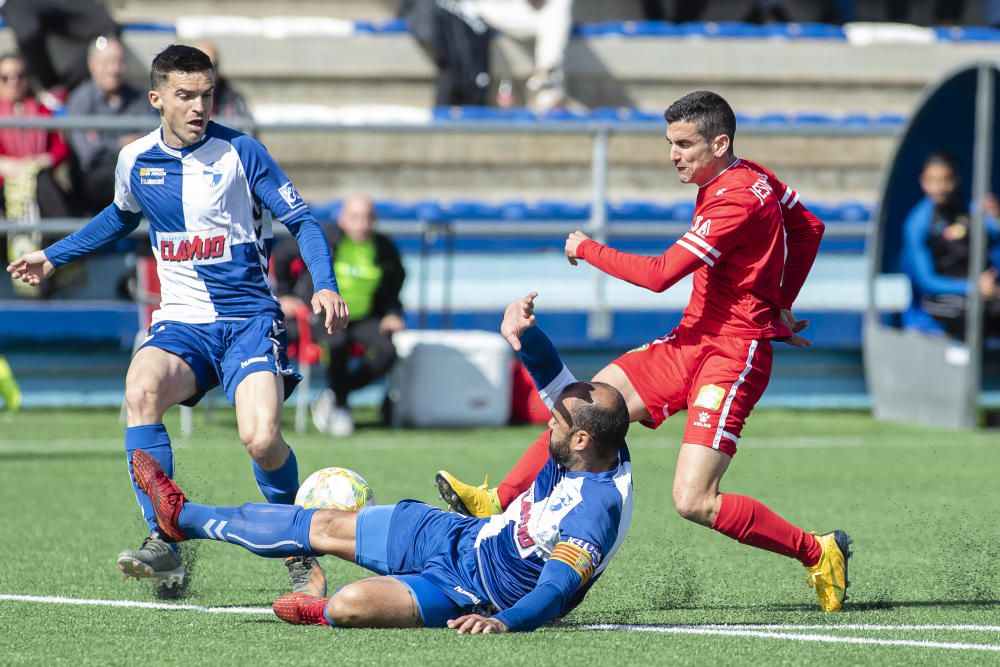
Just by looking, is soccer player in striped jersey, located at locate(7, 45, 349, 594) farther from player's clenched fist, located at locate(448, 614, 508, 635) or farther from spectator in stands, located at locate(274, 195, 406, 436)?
spectator in stands, located at locate(274, 195, 406, 436)

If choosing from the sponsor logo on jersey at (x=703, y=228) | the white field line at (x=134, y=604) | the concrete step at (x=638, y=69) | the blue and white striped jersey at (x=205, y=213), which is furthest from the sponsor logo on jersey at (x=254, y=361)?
the concrete step at (x=638, y=69)

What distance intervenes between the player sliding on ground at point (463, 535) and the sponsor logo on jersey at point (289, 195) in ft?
4.23

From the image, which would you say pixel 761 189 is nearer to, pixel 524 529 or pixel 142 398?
pixel 524 529

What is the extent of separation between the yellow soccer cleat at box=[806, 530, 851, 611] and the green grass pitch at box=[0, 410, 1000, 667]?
0.34 ft

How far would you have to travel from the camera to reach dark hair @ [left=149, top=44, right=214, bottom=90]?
604 cm

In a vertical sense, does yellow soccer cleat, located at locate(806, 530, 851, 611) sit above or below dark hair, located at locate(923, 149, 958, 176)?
below

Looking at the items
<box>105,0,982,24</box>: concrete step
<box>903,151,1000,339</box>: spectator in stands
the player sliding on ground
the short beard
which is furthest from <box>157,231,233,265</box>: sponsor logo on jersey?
<box>105,0,982,24</box>: concrete step

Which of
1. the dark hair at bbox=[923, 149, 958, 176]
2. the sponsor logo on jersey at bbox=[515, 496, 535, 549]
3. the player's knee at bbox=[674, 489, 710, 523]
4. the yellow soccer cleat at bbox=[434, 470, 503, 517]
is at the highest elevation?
the dark hair at bbox=[923, 149, 958, 176]

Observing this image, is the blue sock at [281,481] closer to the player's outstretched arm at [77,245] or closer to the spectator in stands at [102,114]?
Result: the player's outstretched arm at [77,245]

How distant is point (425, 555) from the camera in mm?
5301

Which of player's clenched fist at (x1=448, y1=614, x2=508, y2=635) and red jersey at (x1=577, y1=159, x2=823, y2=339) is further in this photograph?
red jersey at (x1=577, y1=159, x2=823, y2=339)

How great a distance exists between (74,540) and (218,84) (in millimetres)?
5813

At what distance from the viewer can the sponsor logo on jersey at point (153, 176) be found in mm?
6234

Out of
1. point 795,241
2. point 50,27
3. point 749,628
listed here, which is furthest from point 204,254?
point 50,27
